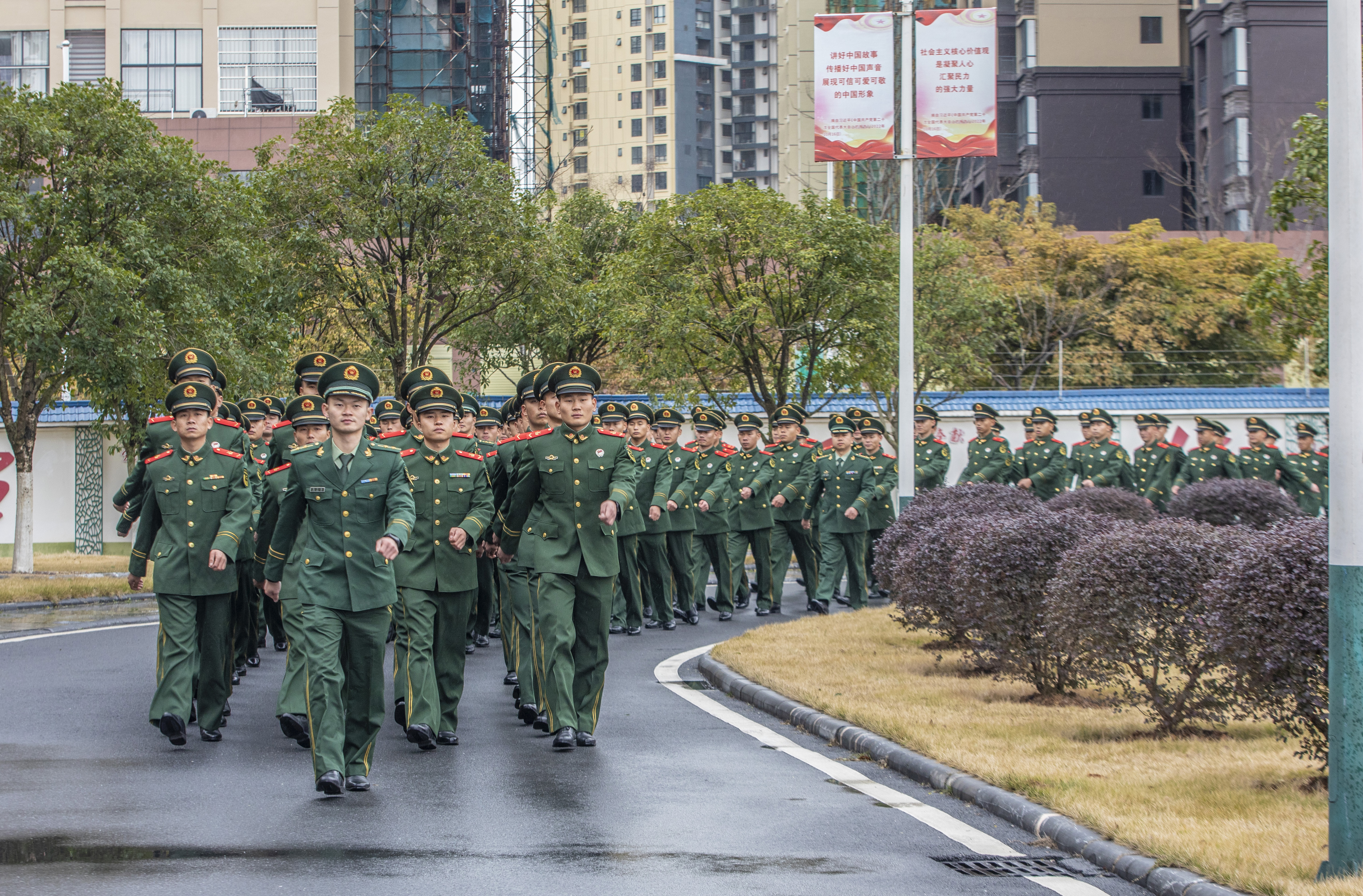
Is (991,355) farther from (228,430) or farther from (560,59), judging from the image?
(560,59)

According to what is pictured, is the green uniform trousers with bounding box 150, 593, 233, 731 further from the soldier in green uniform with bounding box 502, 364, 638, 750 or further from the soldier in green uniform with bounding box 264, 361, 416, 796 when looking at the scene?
the soldier in green uniform with bounding box 502, 364, 638, 750

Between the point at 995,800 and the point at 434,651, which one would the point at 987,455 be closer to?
the point at 434,651

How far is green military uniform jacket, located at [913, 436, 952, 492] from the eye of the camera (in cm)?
2011

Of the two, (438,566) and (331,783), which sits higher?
(438,566)

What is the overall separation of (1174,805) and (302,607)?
418cm

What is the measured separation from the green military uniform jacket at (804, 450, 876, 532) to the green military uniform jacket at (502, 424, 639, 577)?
27.0 ft

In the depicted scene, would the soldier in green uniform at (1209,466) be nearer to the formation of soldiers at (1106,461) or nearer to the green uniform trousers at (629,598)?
the formation of soldiers at (1106,461)

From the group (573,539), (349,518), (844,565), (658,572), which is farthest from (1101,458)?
(349,518)

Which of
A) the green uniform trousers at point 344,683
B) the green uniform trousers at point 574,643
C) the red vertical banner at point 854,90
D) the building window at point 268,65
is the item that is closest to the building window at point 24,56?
the building window at point 268,65

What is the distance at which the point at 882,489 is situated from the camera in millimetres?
17812

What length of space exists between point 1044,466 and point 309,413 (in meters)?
13.0

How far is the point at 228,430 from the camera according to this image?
995 centimetres

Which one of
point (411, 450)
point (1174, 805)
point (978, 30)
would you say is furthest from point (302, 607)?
point (978, 30)

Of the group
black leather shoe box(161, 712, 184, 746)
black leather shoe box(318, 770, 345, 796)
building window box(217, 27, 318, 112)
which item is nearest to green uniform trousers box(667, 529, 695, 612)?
black leather shoe box(161, 712, 184, 746)
